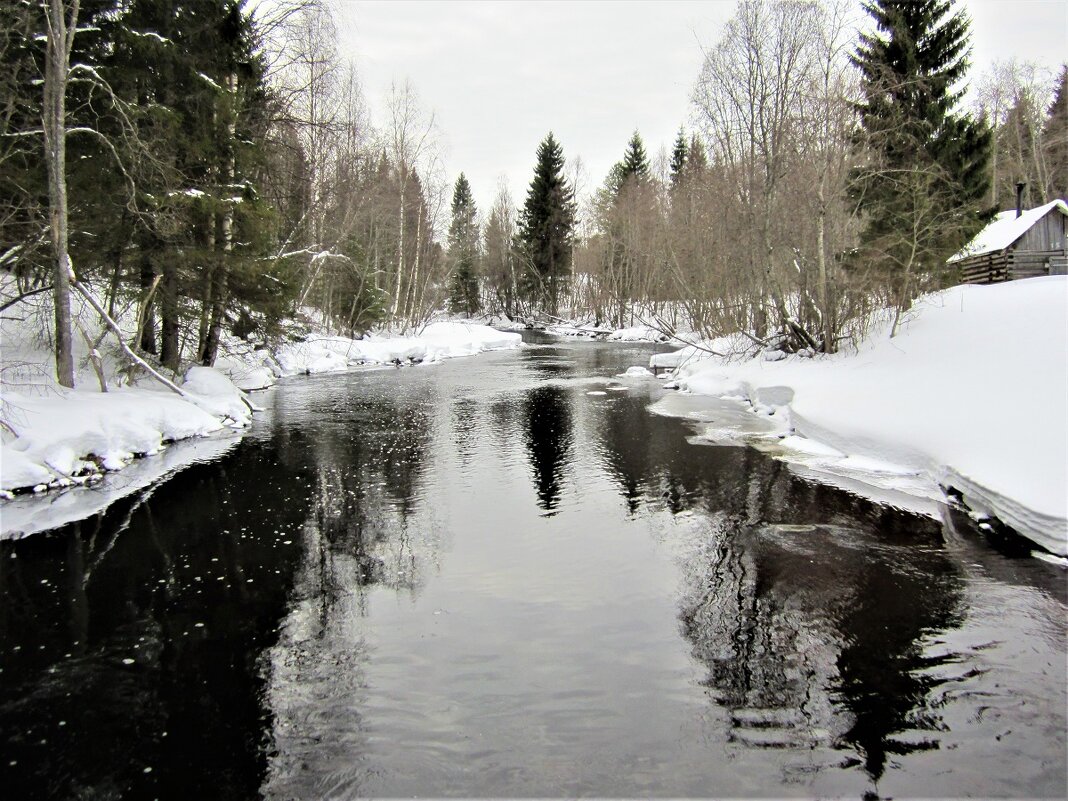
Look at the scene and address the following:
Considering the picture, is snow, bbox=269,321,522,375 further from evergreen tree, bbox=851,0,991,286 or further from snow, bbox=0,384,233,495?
evergreen tree, bbox=851,0,991,286

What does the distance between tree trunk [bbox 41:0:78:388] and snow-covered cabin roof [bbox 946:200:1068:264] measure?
79.7ft

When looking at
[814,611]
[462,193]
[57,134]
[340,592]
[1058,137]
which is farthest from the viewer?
[462,193]

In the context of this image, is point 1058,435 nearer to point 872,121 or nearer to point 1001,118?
point 872,121

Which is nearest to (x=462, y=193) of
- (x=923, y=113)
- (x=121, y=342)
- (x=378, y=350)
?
(x=378, y=350)

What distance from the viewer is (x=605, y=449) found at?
1273 centimetres

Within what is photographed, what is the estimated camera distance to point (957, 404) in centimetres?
1062

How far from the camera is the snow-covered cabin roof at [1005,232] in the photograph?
75.4ft

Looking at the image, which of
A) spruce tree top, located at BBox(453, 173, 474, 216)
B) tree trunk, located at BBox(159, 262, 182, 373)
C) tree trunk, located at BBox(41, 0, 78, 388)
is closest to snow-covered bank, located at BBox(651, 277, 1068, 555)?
tree trunk, located at BBox(41, 0, 78, 388)

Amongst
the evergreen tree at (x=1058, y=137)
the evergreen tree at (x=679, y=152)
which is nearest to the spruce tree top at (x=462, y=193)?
the evergreen tree at (x=679, y=152)

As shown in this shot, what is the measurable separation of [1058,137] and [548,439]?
39.9m

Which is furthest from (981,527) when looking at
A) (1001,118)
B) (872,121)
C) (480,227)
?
(480,227)

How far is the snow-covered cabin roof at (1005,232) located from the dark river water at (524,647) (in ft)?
63.4

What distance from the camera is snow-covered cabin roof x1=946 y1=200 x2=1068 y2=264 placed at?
23.0 m

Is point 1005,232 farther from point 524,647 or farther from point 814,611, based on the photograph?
point 524,647
